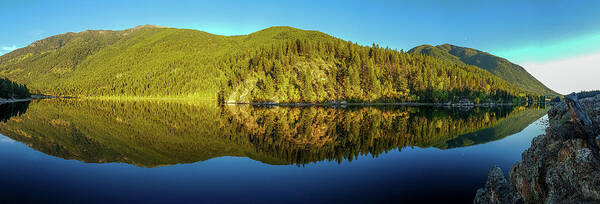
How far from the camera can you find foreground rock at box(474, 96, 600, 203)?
692 cm

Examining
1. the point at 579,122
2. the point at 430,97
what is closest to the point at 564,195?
the point at 579,122

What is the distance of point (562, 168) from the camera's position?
25.1 ft

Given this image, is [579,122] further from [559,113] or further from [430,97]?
[430,97]

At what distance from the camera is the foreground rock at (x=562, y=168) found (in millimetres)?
6918

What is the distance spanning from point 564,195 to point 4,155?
1308 inches

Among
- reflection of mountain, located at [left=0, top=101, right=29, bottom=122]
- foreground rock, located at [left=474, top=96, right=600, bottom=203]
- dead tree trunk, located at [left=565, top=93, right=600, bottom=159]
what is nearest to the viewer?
foreground rock, located at [left=474, top=96, right=600, bottom=203]

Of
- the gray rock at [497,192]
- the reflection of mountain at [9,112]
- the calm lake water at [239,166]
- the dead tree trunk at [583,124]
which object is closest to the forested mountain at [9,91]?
the reflection of mountain at [9,112]

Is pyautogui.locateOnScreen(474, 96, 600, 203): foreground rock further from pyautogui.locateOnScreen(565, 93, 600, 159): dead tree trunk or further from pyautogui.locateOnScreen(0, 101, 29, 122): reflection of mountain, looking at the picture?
pyautogui.locateOnScreen(0, 101, 29, 122): reflection of mountain

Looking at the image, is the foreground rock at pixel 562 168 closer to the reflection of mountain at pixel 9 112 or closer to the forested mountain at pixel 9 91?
the reflection of mountain at pixel 9 112

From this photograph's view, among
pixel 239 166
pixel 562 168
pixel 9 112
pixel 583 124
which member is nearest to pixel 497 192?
pixel 562 168

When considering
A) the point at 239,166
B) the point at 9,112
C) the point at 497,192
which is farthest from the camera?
the point at 9,112

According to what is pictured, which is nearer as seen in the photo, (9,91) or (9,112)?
(9,112)

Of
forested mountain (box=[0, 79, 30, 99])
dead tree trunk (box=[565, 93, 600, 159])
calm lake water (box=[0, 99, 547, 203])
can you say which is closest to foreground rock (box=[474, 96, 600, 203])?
dead tree trunk (box=[565, 93, 600, 159])

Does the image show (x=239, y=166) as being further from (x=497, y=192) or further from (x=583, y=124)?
(x=583, y=124)
